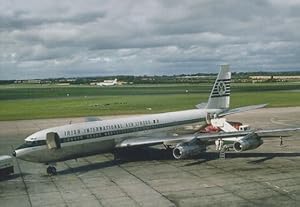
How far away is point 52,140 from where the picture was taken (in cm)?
3550

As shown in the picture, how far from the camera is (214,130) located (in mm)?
50594

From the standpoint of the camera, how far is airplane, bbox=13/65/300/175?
35500 millimetres

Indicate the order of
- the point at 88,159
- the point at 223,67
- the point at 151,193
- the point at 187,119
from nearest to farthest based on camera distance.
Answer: the point at 151,193, the point at 88,159, the point at 187,119, the point at 223,67

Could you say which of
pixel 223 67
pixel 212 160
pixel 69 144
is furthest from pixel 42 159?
pixel 223 67

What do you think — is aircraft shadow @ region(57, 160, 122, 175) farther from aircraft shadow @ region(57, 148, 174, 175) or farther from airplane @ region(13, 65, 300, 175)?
airplane @ region(13, 65, 300, 175)

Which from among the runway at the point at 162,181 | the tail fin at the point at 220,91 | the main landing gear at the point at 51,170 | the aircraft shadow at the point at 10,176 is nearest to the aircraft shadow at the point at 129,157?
the runway at the point at 162,181

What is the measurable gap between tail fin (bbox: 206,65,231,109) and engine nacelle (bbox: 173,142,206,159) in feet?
45.4

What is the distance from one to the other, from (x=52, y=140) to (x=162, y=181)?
9.36 metres

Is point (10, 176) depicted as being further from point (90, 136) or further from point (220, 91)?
point (220, 91)

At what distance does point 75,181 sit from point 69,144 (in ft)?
12.3

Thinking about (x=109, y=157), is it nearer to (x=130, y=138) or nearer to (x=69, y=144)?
(x=130, y=138)

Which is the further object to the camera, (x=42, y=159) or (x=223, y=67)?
(x=223, y=67)

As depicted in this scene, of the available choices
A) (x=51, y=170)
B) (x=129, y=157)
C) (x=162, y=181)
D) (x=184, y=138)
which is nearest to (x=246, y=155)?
(x=184, y=138)

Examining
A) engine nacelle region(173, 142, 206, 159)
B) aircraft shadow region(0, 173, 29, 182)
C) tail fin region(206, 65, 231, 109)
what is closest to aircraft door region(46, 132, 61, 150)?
aircraft shadow region(0, 173, 29, 182)
